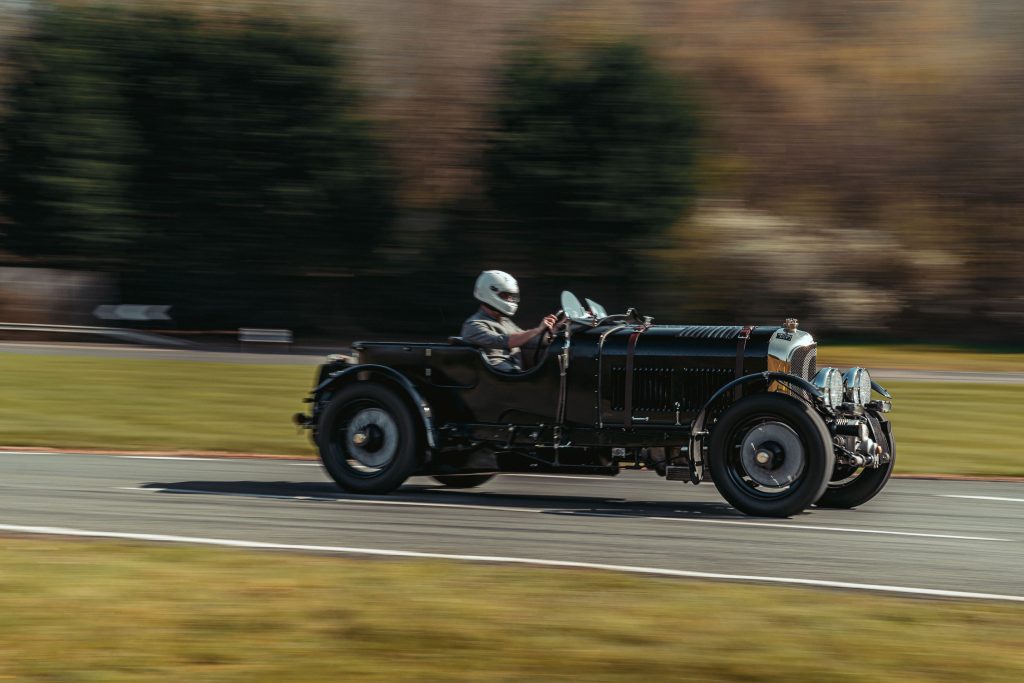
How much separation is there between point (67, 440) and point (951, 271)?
33208mm

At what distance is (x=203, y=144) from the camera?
3916cm

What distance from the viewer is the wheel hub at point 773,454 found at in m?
8.70

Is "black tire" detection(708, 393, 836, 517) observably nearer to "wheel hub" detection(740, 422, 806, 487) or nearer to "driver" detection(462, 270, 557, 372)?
"wheel hub" detection(740, 422, 806, 487)

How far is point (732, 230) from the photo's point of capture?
38.8m

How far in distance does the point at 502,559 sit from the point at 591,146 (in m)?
31.4

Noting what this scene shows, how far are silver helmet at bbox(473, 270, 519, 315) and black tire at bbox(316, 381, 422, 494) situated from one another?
1.03 meters

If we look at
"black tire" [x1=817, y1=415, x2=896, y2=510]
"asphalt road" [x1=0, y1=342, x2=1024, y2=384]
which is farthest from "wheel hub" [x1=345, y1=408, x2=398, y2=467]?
"asphalt road" [x1=0, y1=342, x2=1024, y2=384]

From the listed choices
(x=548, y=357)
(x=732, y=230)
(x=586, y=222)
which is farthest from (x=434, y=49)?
(x=548, y=357)

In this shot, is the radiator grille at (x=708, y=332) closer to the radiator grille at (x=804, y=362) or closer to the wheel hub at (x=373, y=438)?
the radiator grille at (x=804, y=362)

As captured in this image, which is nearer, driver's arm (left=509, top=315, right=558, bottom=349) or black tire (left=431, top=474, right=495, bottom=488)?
driver's arm (left=509, top=315, right=558, bottom=349)

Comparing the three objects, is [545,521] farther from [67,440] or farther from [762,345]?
[67,440]

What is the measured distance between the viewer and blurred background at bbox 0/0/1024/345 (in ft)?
124

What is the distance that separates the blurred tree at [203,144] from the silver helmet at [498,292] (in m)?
29.3

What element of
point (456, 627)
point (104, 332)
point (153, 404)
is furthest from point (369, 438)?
point (104, 332)
